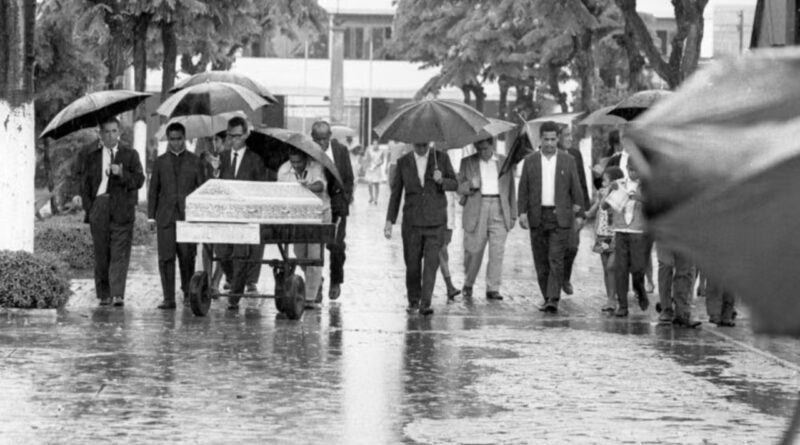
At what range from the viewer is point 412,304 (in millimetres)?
15812

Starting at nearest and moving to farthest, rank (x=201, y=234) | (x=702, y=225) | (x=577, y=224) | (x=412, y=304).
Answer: (x=702, y=225), (x=201, y=234), (x=412, y=304), (x=577, y=224)

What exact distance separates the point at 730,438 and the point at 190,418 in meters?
2.85

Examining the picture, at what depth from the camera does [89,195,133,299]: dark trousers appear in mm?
15555

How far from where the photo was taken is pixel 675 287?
48.2 feet

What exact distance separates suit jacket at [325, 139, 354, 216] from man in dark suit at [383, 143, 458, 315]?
645 mm

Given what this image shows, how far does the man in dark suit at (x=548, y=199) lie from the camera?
16.6m

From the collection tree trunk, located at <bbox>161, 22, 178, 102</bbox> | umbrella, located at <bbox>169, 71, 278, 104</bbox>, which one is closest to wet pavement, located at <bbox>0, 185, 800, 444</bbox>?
umbrella, located at <bbox>169, 71, 278, 104</bbox>

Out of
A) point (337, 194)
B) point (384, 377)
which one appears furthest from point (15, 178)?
point (384, 377)

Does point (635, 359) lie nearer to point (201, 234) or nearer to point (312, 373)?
point (312, 373)

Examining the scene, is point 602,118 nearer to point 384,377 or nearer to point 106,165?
point 106,165

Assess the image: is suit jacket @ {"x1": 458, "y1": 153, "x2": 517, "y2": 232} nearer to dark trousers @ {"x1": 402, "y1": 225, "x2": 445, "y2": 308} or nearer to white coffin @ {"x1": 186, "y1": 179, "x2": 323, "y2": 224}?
dark trousers @ {"x1": 402, "y1": 225, "x2": 445, "y2": 308}

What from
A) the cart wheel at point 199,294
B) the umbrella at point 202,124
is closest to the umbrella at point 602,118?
the umbrella at point 202,124

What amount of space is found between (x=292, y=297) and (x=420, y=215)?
191 cm

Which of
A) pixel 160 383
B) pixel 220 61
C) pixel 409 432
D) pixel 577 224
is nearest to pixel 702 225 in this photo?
pixel 409 432
